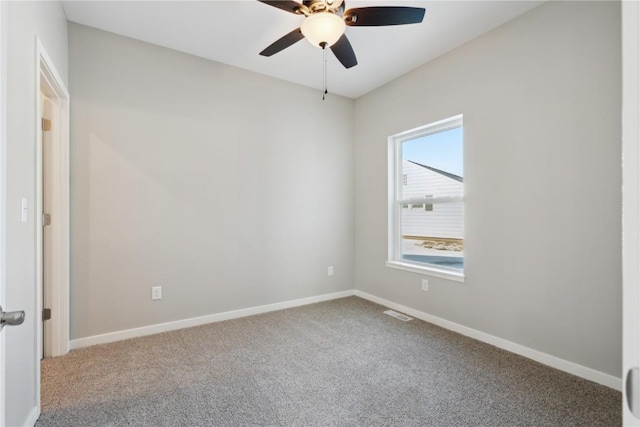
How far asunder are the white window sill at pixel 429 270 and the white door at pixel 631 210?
8.64 feet

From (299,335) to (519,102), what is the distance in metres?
2.78

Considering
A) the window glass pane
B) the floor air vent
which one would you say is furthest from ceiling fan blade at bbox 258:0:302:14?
the floor air vent

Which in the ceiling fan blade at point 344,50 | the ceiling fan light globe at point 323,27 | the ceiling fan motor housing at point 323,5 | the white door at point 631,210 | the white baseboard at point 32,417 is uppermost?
the ceiling fan motor housing at point 323,5

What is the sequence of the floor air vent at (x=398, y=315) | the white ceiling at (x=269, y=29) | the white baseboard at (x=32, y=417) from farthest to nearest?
1. the floor air vent at (x=398, y=315)
2. the white ceiling at (x=269, y=29)
3. the white baseboard at (x=32, y=417)

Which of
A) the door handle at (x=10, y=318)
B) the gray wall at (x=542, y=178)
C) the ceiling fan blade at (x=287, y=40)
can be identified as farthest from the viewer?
the ceiling fan blade at (x=287, y=40)

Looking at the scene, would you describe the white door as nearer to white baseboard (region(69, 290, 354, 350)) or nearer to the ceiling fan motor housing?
the ceiling fan motor housing

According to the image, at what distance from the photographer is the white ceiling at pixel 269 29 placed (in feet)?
7.82

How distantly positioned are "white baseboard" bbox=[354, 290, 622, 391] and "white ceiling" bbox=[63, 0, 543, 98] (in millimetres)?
2688

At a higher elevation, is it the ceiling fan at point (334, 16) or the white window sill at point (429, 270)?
the ceiling fan at point (334, 16)

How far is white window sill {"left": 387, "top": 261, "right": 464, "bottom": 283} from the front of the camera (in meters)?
2.97

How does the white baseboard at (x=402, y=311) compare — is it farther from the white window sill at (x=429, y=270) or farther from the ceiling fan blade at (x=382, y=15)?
the ceiling fan blade at (x=382, y=15)

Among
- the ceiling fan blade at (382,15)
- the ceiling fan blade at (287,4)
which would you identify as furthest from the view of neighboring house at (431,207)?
the ceiling fan blade at (287,4)

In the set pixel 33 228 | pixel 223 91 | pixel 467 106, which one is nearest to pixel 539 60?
pixel 467 106

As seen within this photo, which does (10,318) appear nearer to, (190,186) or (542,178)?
(190,186)
